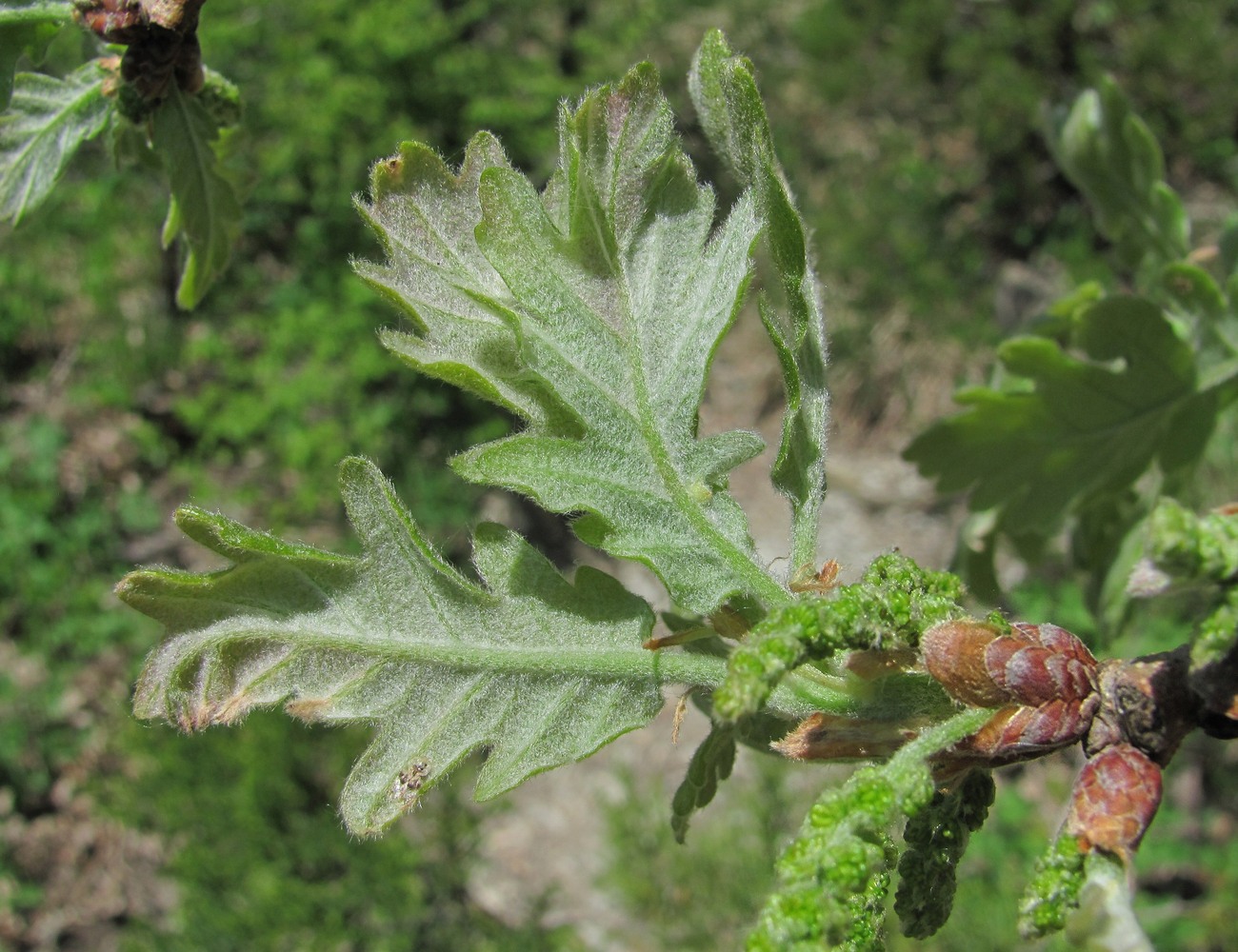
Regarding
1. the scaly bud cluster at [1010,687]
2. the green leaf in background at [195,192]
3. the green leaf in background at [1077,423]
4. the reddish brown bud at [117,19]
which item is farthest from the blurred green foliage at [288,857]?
the scaly bud cluster at [1010,687]

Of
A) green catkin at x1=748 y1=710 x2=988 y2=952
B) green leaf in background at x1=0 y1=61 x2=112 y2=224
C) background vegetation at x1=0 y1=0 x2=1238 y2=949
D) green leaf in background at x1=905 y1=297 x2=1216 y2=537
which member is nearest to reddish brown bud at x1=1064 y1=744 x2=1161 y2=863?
green catkin at x1=748 y1=710 x2=988 y2=952

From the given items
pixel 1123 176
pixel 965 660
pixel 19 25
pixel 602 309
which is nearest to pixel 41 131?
pixel 19 25

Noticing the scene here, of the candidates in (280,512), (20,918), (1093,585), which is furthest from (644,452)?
(20,918)

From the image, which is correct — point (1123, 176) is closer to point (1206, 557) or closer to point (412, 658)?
point (1206, 557)

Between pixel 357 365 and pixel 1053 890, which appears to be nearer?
pixel 1053 890

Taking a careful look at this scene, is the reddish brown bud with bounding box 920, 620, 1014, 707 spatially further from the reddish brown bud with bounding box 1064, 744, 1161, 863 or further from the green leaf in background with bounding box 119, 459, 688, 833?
the green leaf in background with bounding box 119, 459, 688, 833

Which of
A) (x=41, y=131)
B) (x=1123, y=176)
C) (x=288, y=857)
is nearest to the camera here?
(x=41, y=131)
